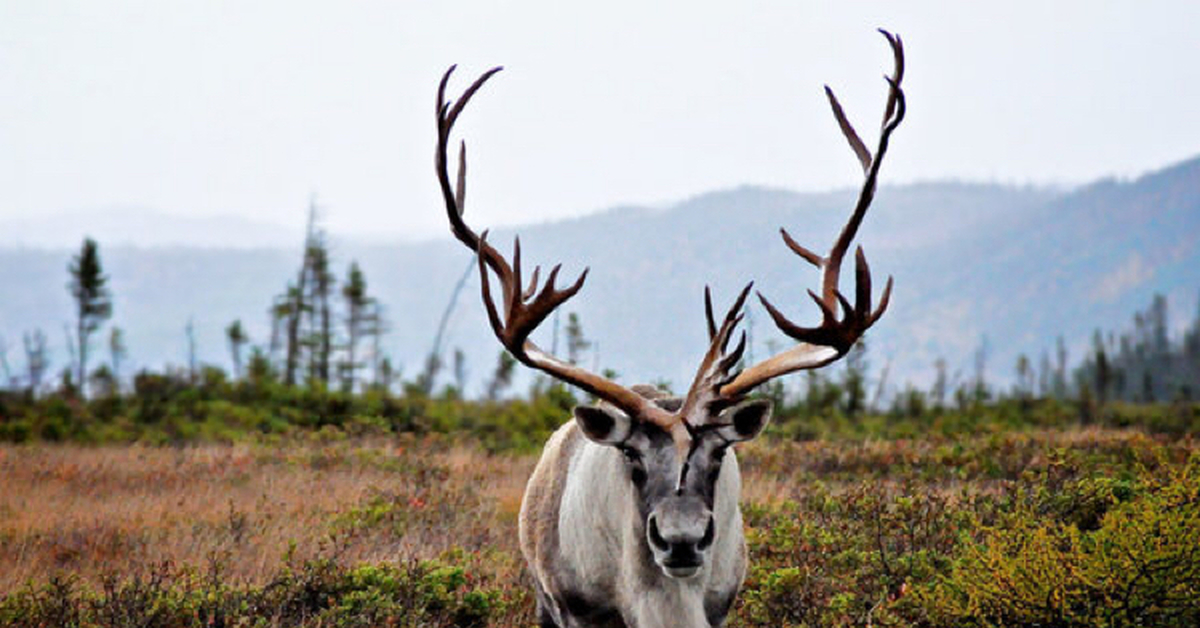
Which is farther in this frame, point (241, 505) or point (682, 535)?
point (241, 505)

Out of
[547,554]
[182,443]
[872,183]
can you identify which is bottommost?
[182,443]

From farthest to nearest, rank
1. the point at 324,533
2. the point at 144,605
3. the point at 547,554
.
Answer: the point at 324,533, the point at 144,605, the point at 547,554

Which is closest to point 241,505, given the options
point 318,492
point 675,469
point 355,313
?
point 318,492

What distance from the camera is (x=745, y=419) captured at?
540 centimetres

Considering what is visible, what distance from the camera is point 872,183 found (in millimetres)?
6254

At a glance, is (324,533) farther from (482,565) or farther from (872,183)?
(872,183)

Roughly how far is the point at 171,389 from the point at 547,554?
64.4 ft

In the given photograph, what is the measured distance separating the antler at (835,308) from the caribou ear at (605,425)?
366mm

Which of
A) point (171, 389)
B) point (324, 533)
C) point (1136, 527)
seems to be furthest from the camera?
point (171, 389)

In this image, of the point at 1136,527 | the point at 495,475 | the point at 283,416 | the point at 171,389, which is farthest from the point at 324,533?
the point at 171,389

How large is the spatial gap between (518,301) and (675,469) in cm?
148

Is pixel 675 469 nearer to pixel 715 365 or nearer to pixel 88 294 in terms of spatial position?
pixel 715 365

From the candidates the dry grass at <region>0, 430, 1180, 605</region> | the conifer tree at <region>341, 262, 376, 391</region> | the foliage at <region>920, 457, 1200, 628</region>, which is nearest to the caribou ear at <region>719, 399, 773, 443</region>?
the foliage at <region>920, 457, 1200, 628</region>

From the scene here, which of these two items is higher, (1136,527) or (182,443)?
(1136,527)
